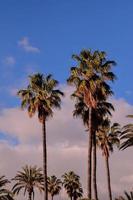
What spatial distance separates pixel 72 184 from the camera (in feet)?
360

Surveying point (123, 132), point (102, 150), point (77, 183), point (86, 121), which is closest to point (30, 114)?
point (86, 121)

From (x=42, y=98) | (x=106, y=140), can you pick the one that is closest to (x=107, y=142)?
(x=106, y=140)

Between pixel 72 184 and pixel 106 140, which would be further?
pixel 72 184

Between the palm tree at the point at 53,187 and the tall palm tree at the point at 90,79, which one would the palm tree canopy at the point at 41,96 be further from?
the palm tree at the point at 53,187

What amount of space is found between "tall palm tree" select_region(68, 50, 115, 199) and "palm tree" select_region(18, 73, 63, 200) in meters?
6.38

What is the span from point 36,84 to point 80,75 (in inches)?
386

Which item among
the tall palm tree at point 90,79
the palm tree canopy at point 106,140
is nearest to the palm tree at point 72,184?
the palm tree canopy at point 106,140

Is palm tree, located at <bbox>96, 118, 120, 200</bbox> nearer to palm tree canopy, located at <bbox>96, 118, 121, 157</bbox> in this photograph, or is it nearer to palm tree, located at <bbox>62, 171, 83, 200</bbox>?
palm tree canopy, located at <bbox>96, 118, 121, 157</bbox>

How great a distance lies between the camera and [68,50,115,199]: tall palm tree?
52406mm

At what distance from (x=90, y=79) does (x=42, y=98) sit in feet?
32.6

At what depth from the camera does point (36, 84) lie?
6222 cm

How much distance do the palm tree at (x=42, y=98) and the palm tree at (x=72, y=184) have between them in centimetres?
4920

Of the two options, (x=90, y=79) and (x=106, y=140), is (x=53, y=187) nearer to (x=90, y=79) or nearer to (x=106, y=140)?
(x=106, y=140)

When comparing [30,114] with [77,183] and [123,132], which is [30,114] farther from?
[77,183]
